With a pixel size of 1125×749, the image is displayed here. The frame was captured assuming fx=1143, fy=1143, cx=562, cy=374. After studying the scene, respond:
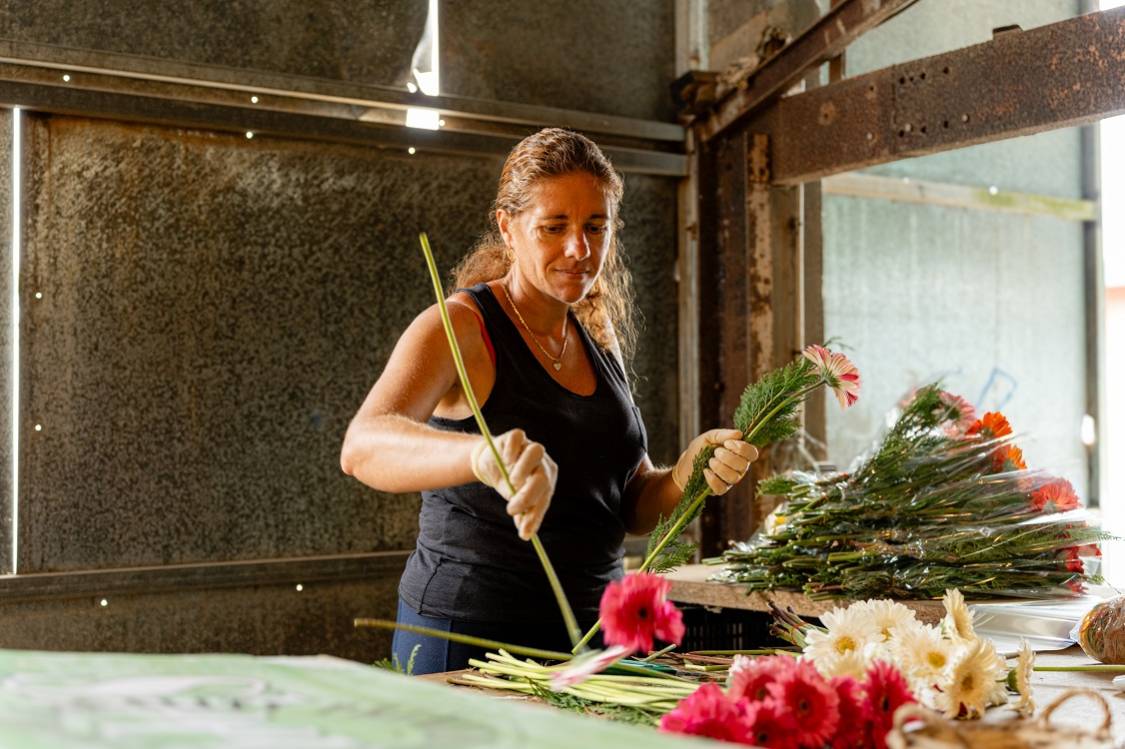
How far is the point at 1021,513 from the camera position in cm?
276

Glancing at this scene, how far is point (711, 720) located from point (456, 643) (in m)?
0.96

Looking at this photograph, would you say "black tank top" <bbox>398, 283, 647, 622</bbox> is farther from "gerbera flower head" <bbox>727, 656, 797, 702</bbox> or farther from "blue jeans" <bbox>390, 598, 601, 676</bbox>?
"gerbera flower head" <bbox>727, 656, 797, 702</bbox>

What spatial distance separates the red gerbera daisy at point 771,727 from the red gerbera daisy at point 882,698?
0.38 ft

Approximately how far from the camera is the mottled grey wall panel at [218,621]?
3.27m

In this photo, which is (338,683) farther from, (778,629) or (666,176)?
(666,176)

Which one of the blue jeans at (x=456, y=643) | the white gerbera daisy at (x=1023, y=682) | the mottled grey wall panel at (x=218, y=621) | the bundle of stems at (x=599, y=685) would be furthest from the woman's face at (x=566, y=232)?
the mottled grey wall panel at (x=218, y=621)

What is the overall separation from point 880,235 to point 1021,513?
2.93m

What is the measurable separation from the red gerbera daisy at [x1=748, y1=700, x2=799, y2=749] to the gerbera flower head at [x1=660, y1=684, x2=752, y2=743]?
1cm

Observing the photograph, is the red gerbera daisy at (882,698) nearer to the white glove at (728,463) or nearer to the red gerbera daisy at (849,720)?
the red gerbera daisy at (849,720)

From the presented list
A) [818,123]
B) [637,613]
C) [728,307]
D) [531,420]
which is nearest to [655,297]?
[728,307]

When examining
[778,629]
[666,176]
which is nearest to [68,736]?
[778,629]

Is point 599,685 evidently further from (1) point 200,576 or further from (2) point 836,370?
(1) point 200,576

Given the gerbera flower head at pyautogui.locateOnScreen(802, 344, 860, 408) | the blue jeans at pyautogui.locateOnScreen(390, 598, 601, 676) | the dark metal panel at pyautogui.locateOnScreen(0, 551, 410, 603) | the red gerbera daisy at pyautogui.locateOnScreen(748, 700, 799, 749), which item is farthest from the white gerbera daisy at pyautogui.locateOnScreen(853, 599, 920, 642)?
the dark metal panel at pyautogui.locateOnScreen(0, 551, 410, 603)

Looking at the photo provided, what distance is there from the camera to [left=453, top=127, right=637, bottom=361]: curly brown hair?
7.50ft
